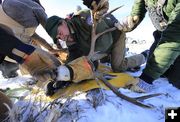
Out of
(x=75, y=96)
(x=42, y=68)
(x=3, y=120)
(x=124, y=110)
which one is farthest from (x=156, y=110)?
(x=3, y=120)

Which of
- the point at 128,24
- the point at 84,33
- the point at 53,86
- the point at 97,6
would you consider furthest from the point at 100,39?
the point at 53,86

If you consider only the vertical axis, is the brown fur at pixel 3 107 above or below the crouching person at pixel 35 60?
below

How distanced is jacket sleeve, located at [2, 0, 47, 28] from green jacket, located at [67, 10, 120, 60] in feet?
1.63

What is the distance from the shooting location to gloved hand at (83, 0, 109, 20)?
4.65 meters

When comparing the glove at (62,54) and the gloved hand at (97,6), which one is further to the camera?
the glove at (62,54)

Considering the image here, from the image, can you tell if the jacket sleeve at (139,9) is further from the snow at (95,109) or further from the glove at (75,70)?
the glove at (75,70)

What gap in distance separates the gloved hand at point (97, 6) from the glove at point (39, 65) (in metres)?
1.17

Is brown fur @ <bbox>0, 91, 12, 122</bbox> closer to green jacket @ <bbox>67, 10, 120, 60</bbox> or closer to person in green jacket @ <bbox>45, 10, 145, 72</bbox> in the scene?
person in green jacket @ <bbox>45, 10, 145, 72</bbox>

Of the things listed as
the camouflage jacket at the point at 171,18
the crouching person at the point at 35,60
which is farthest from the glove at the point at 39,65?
the camouflage jacket at the point at 171,18

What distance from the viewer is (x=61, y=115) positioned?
3.51 meters

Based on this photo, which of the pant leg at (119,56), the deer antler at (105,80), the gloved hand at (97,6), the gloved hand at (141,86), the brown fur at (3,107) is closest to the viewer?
the brown fur at (3,107)

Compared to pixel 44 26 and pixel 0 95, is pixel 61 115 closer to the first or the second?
pixel 0 95

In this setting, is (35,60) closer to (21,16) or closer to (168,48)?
(21,16)

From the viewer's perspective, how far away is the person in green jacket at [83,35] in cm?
470
